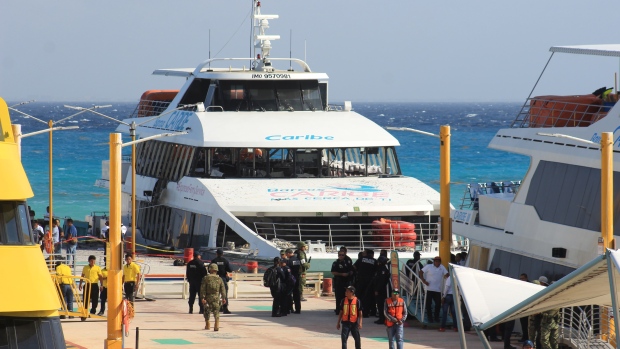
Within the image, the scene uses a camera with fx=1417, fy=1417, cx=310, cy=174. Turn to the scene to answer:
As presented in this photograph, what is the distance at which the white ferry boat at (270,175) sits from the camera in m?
34.2

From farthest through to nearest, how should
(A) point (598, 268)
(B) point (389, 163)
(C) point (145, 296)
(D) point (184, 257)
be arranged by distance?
1. (B) point (389, 163)
2. (D) point (184, 257)
3. (C) point (145, 296)
4. (A) point (598, 268)

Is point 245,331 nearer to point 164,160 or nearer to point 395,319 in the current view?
point 395,319

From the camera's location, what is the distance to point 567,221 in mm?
23672

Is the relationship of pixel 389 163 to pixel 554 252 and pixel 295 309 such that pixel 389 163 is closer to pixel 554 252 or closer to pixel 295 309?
pixel 295 309

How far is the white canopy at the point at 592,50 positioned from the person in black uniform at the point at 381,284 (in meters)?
5.04

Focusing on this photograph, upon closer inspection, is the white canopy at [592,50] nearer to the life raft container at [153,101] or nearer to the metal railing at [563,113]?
the metal railing at [563,113]

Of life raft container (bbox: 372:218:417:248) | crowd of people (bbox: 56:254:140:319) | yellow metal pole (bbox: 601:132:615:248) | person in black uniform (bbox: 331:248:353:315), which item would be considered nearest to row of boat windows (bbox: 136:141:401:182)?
life raft container (bbox: 372:218:417:248)

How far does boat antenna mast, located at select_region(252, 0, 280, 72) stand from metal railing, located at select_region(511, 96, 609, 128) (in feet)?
56.4

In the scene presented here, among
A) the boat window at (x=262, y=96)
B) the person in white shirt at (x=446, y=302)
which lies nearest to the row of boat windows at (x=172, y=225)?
the boat window at (x=262, y=96)

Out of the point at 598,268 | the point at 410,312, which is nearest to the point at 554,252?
the point at 410,312

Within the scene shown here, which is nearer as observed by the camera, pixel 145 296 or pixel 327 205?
pixel 145 296

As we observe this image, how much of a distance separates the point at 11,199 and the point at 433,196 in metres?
22.9

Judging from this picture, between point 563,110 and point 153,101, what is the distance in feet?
74.4

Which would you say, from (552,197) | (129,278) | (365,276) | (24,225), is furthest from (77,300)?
(24,225)
